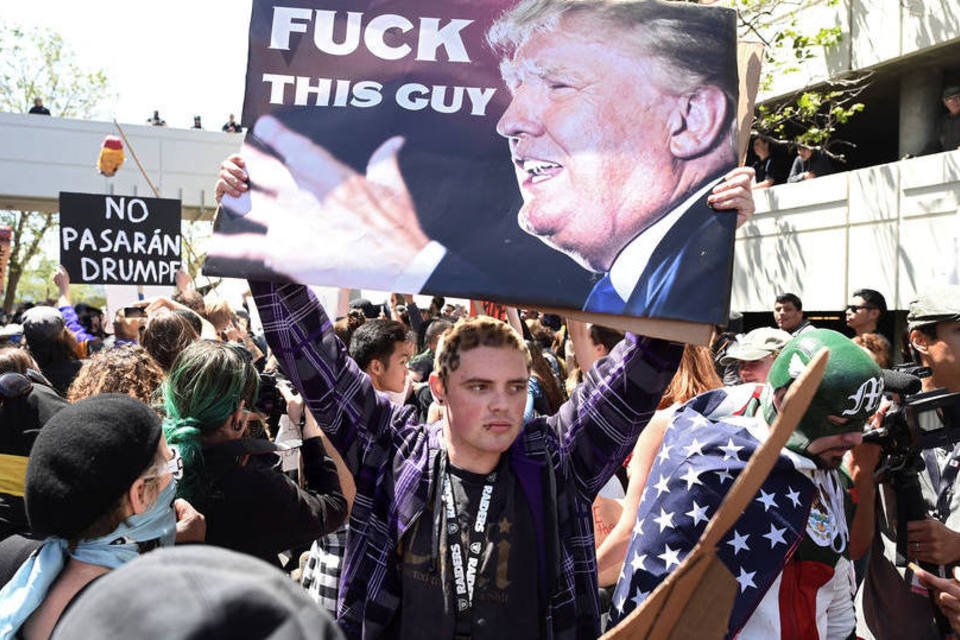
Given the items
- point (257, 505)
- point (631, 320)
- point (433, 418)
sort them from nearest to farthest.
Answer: point (631, 320) → point (257, 505) → point (433, 418)

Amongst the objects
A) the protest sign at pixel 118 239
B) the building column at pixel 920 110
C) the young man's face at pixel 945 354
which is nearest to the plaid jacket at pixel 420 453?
the young man's face at pixel 945 354

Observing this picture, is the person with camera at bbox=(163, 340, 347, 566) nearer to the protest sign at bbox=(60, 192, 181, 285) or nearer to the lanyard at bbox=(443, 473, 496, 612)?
the lanyard at bbox=(443, 473, 496, 612)

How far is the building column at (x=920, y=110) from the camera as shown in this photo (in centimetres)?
1466

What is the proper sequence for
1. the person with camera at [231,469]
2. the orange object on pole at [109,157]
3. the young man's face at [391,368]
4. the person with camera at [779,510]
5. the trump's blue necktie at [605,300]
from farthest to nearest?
the orange object on pole at [109,157] → the young man's face at [391,368] → the person with camera at [231,469] → the person with camera at [779,510] → the trump's blue necktie at [605,300]

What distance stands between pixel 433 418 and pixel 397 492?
1900mm

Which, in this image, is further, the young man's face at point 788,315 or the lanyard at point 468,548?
the young man's face at point 788,315

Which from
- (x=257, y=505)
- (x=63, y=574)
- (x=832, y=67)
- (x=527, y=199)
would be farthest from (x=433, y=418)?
(x=832, y=67)

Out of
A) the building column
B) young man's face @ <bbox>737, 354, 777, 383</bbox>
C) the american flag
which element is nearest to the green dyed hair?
the american flag

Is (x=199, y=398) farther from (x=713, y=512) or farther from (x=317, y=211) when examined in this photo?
(x=713, y=512)

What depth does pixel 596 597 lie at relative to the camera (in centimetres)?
263

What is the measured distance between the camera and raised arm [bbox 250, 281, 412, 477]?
8.66ft

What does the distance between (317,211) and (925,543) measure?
83.0 inches

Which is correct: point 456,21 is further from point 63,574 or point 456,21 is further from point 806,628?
point 806,628

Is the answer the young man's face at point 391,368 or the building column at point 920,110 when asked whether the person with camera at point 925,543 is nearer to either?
the young man's face at point 391,368
